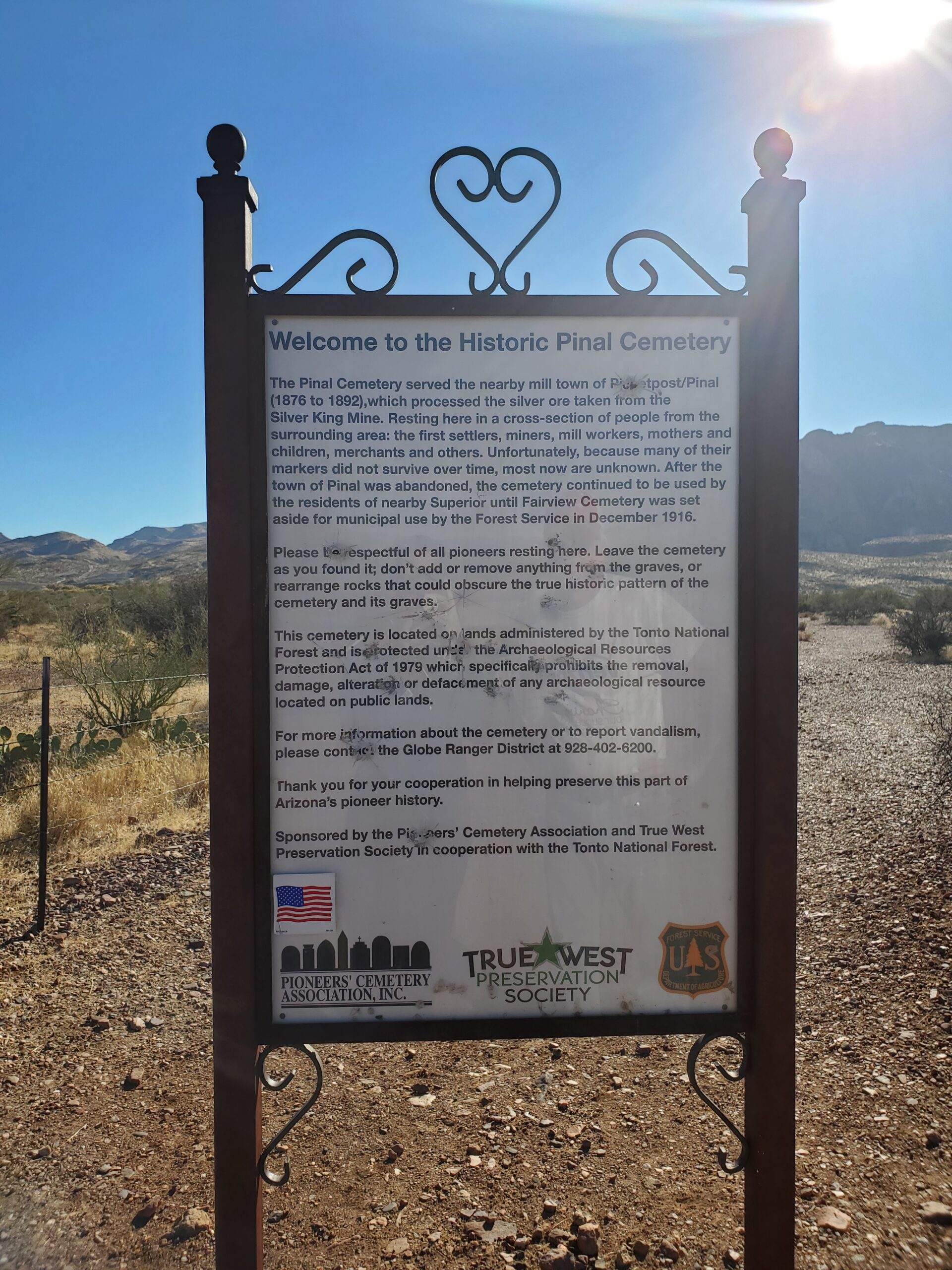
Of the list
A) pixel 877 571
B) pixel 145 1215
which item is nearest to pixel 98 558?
pixel 877 571

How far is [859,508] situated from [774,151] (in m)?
127

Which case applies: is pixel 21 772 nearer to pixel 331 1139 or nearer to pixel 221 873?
pixel 331 1139

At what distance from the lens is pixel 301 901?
1.93 meters

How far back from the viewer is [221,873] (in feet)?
6.26

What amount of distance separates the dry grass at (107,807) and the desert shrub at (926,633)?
16.7 metres

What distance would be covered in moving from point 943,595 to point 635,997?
2410cm

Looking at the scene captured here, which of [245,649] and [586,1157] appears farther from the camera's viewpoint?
[586,1157]

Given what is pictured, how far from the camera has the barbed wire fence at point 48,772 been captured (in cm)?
477

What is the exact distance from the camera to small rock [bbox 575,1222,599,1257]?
7.67 feet

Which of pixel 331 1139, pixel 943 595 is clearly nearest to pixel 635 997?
pixel 331 1139

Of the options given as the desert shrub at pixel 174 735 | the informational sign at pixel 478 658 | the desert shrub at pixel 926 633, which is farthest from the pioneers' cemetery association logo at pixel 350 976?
the desert shrub at pixel 926 633

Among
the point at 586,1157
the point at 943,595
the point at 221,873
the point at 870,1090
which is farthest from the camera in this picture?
the point at 943,595

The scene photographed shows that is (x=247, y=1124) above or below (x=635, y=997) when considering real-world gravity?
below

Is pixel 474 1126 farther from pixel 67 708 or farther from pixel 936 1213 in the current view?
pixel 67 708
